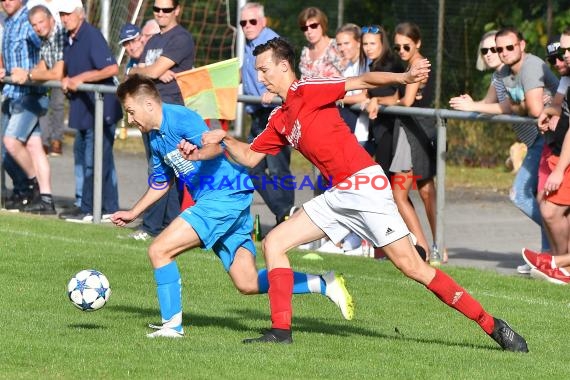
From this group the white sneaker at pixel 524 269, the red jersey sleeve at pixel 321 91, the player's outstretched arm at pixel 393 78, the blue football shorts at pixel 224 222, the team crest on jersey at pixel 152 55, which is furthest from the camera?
the team crest on jersey at pixel 152 55

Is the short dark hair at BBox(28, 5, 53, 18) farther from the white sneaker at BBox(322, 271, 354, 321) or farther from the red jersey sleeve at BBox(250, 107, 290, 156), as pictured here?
the white sneaker at BBox(322, 271, 354, 321)

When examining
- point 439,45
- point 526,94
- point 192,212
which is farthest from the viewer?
point 439,45

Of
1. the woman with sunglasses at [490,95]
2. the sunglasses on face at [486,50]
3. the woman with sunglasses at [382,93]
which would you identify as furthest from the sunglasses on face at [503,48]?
the woman with sunglasses at [382,93]

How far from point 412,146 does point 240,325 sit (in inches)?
150

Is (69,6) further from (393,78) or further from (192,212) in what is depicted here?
(393,78)

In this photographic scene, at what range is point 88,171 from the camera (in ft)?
47.1

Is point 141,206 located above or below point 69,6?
below

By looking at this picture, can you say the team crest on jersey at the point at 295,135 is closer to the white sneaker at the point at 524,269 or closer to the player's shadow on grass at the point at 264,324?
the player's shadow on grass at the point at 264,324

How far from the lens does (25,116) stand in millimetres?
14719

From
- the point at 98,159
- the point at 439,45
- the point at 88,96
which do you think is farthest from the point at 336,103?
the point at 439,45

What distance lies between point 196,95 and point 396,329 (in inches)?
191

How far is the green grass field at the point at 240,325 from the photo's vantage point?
7504 mm

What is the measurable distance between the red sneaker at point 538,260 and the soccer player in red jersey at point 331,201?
10.2ft

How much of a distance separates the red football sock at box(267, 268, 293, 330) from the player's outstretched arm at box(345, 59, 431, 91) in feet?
3.96
